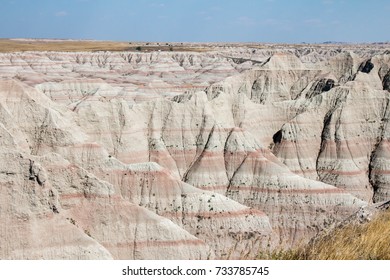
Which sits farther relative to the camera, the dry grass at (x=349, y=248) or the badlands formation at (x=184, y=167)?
the badlands formation at (x=184, y=167)

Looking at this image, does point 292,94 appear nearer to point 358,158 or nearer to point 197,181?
point 358,158

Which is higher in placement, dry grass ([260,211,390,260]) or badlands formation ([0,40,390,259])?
dry grass ([260,211,390,260])

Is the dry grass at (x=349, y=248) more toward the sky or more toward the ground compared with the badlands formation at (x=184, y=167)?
more toward the sky

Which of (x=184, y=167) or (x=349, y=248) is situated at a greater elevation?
(x=349, y=248)

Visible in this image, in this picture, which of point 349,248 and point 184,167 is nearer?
point 349,248

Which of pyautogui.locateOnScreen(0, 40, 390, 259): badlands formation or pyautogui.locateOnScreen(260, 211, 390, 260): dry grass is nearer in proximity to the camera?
pyautogui.locateOnScreen(260, 211, 390, 260): dry grass
